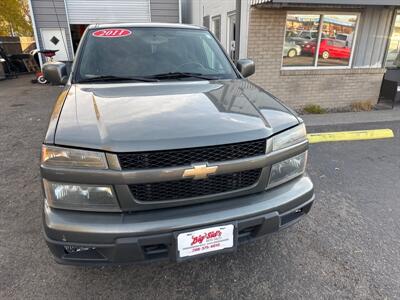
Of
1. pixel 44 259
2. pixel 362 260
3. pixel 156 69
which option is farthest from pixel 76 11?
pixel 362 260

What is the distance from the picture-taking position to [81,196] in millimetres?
1619

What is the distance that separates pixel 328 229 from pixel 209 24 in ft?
Answer: 31.2

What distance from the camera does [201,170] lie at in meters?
1.63

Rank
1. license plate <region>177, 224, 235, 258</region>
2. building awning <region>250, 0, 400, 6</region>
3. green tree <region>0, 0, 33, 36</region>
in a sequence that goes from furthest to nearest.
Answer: green tree <region>0, 0, 33, 36</region> < building awning <region>250, 0, 400, 6</region> < license plate <region>177, 224, 235, 258</region>

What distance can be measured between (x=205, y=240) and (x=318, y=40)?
6.67 m

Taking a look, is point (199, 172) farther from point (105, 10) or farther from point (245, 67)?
point (105, 10)

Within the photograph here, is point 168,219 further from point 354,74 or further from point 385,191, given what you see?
point 354,74

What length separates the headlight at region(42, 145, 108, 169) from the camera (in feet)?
5.10

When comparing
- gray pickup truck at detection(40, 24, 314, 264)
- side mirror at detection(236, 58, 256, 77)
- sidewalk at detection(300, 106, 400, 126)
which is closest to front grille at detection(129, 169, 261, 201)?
gray pickup truck at detection(40, 24, 314, 264)

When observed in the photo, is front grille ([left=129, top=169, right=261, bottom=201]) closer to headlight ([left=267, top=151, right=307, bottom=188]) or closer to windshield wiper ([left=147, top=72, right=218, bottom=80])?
headlight ([left=267, top=151, right=307, bottom=188])

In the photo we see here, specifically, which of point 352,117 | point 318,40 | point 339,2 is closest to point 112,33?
point 339,2

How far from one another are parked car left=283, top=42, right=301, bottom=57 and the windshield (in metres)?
4.14

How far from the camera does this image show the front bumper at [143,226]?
62.2 inches

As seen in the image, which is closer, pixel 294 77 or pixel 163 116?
pixel 163 116
